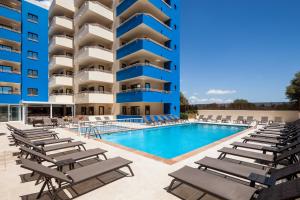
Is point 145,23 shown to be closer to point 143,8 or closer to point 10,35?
point 143,8

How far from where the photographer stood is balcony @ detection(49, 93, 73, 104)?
27.0 meters

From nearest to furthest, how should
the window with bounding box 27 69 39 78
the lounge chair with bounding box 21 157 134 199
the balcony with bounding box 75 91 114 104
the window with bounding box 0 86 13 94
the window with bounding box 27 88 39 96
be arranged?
the lounge chair with bounding box 21 157 134 199 < the balcony with bounding box 75 91 114 104 < the window with bounding box 0 86 13 94 < the window with bounding box 27 88 39 96 < the window with bounding box 27 69 39 78

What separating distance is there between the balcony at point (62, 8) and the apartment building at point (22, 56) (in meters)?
1.52

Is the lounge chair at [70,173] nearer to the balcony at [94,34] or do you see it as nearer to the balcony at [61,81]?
the balcony at [94,34]

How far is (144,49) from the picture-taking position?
876 inches

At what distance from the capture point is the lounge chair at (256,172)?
10.6ft

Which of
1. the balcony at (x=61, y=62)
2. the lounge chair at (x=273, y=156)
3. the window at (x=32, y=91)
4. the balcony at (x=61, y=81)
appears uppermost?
the balcony at (x=61, y=62)

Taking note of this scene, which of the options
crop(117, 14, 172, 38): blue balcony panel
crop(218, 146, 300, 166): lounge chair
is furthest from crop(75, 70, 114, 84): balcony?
crop(218, 146, 300, 166): lounge chair

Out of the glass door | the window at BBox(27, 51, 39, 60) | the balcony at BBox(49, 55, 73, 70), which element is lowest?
the glass door

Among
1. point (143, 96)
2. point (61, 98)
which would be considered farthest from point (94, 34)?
point (143, 96)

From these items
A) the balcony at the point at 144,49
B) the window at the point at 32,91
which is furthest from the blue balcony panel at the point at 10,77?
the balcony at the point at 144,49

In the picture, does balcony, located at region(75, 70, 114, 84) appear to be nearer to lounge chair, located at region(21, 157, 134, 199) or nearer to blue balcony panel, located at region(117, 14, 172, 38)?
blue balcony panel, located at region(117, 14, 172, 38)

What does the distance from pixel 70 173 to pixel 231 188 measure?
354cm

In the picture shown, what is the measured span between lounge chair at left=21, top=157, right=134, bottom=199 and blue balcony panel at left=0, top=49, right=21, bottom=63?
2840cm
